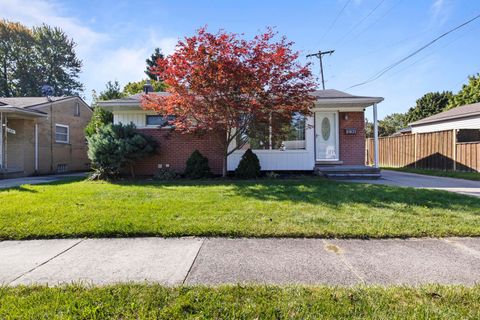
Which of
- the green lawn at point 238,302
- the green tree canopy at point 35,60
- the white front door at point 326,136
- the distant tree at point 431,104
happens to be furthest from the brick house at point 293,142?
the green tree canopy at point 35,60

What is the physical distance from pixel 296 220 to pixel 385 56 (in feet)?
52.4

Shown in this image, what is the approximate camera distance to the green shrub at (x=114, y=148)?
369 inches

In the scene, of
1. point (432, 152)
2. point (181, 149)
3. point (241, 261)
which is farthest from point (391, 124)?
point (241, 261)

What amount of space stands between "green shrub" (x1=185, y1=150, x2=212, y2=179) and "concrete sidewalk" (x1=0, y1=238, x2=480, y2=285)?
5981 millimetres

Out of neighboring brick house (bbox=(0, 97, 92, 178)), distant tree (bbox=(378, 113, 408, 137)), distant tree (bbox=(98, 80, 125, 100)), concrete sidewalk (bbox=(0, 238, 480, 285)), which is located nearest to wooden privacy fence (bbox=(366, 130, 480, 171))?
concrete sidewalk (bbox=(0, 238, 480, 285))

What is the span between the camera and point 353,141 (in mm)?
11289

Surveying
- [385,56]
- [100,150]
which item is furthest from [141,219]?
[385,56]

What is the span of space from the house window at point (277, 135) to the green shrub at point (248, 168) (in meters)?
0.73

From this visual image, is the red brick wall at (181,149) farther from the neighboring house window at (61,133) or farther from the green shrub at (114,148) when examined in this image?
the neighboring house window at (61,133)

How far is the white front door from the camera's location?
1133 centimetres

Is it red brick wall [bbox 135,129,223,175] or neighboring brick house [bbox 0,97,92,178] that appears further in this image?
neighboring brick house [bbox 0,97,92,178]

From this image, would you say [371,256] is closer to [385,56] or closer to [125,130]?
[125,130]

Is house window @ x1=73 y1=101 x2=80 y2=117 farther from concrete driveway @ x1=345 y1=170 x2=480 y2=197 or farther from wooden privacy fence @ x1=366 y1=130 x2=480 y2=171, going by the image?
wooden privacy fence @ x1=366 y1=130 x2=480 y2=171

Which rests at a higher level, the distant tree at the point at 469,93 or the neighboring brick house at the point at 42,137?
the distant tree at the point at 469,93
